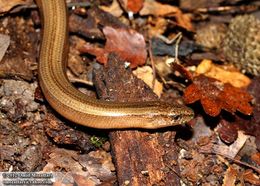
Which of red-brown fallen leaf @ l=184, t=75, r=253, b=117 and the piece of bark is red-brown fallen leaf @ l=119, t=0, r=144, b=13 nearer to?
the piece of bark

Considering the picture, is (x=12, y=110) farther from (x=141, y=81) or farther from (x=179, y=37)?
(x=179, y=37)

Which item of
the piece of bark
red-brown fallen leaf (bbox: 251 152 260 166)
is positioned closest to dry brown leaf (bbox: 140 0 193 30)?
the piece of bark

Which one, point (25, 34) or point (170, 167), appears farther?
point (25, 34)

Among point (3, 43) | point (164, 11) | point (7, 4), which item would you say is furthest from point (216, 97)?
point (7, 4)

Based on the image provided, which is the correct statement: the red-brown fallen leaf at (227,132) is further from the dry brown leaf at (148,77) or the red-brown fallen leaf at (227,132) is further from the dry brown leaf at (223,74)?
the dry brown leaf at (148,77)

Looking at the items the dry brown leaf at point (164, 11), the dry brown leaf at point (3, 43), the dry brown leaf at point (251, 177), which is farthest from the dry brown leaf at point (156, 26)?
the dry brown leaf at point (251, 177)

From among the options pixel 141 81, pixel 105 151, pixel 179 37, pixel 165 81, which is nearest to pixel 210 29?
pixel 179 37

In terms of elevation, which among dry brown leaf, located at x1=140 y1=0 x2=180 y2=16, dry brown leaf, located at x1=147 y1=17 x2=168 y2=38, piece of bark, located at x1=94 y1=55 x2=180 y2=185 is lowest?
piece of bark, located at x1=94 y1=55 x2=180 y2=185
